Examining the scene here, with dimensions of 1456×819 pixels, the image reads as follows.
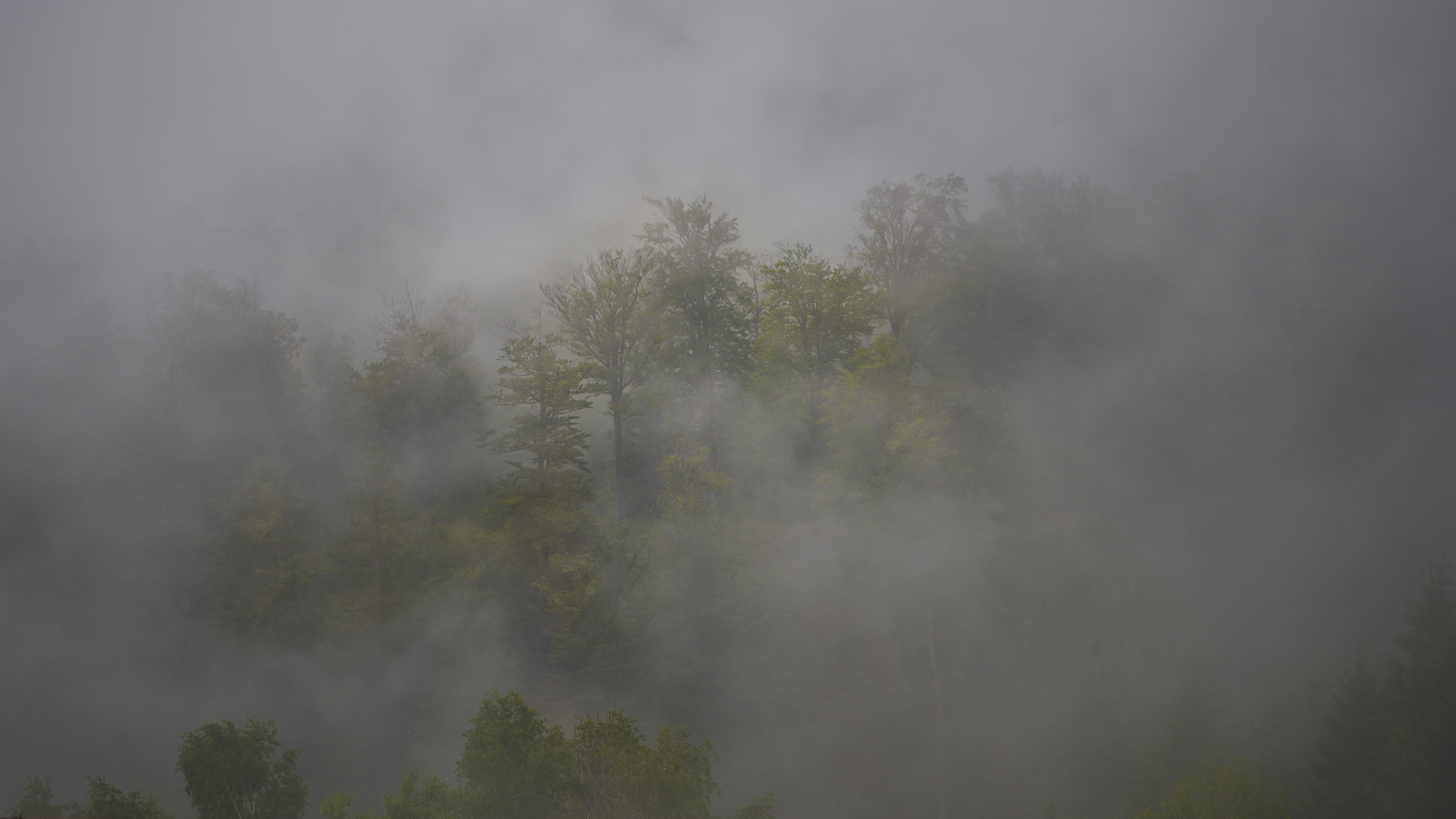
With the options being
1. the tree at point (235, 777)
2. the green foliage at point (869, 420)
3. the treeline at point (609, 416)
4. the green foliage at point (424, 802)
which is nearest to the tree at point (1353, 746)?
the treeline at point (609, 416)

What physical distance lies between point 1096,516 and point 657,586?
81.5ft

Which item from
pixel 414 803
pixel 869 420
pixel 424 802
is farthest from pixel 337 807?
pixel 869 420

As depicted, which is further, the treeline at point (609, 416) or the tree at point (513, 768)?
the treeline at point (609, 416)

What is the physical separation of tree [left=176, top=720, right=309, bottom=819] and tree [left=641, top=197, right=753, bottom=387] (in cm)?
2293

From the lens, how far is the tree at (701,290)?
32500 mm

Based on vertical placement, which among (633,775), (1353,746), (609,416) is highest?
(609,416)

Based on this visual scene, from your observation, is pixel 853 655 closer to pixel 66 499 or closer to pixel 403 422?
pixel 403 422

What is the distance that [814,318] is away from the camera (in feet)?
99.1

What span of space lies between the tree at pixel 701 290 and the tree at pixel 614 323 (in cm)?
370

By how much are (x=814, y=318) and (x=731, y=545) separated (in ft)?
41.0

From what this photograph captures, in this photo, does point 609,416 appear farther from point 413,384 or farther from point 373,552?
point 373,552

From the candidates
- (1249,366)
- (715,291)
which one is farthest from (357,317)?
(1249,366)

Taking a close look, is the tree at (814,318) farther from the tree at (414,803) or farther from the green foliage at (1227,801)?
the tree at (414,803)

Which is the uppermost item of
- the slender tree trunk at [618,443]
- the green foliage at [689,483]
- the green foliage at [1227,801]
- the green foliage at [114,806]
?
the slender tree trunk at [618,443]
